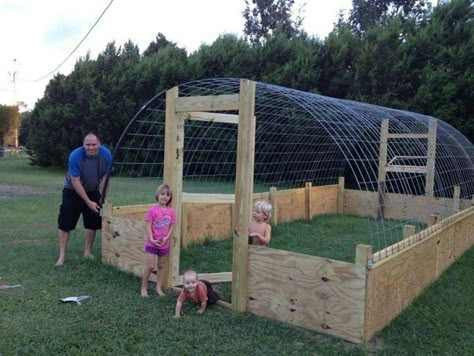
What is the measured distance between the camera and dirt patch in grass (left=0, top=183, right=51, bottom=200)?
38.3 feet

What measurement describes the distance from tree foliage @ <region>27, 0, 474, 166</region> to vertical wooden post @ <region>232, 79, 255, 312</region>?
9114 mm

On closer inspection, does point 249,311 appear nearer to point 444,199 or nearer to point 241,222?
point 241,222

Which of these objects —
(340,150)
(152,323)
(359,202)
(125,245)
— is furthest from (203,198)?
(359,202)

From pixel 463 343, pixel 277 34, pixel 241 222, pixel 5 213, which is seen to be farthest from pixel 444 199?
pixel 277 34

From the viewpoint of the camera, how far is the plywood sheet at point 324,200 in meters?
9.53

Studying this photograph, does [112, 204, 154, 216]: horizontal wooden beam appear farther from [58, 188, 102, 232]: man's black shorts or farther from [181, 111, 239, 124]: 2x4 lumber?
[181, 111, 239, 124]: 2x4 lumber

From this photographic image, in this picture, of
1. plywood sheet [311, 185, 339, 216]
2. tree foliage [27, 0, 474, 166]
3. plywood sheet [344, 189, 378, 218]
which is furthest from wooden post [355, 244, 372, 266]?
tree foliage [27, 0, 474, 166]

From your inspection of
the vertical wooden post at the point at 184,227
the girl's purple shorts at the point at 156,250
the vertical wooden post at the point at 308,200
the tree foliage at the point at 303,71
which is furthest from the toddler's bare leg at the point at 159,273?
the tree foliage at the point at 303,71

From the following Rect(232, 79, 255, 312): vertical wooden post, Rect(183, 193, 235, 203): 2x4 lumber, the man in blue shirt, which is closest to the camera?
Rect(232, 79, 255, 312): vertical wooden post

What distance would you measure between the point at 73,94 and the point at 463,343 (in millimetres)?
20514

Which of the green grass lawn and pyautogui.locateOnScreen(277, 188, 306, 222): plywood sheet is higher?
pyautogui.locateOnScreen(277, 188, 306, 222): plywood sheet

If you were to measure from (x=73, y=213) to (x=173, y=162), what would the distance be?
1.64 metres

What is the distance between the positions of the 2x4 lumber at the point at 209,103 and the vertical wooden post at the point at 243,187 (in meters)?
0.12

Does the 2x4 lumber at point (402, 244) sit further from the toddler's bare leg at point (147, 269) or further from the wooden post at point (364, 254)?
the toddler's bare leg at point (147, 269)
